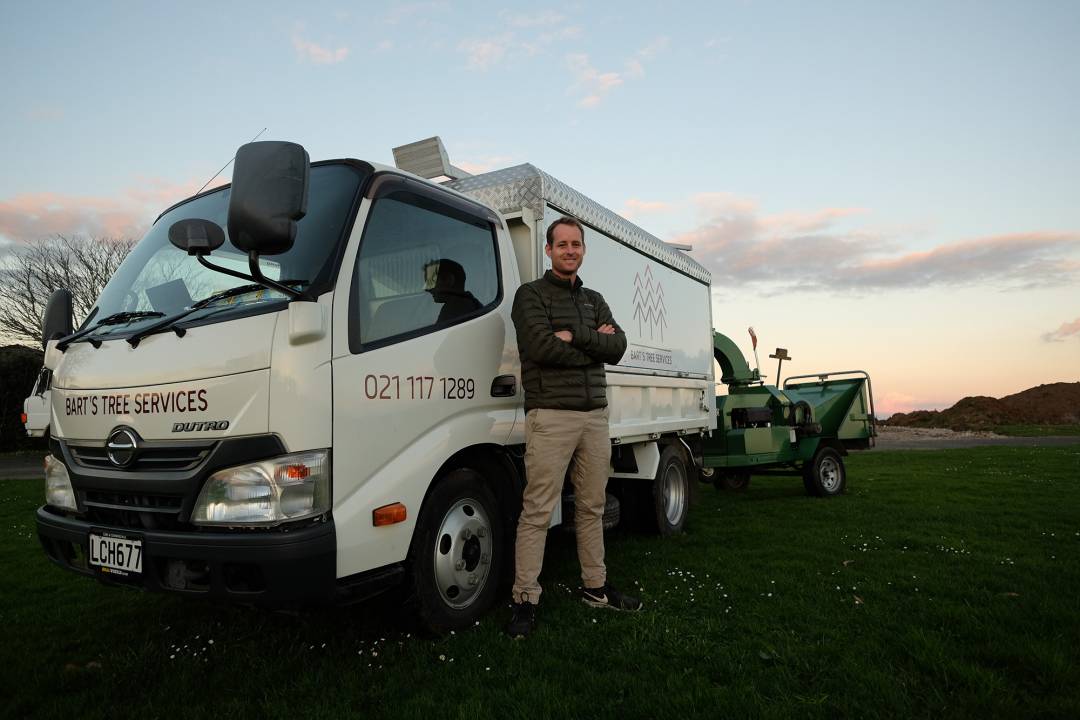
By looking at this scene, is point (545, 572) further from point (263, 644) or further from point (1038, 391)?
point (1038, 391)

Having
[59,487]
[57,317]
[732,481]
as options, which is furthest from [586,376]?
[732,481]

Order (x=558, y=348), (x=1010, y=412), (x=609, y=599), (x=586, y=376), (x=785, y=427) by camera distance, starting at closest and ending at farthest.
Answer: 1. (x=558, y=348)
2. (x=586, y=376)
3. (x=609, y=599)
4. (x=785, y=427)
5. (x=1010, y=412)

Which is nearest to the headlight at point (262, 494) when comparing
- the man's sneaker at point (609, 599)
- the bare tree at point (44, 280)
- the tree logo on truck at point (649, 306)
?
the man's sneaker at point (609, 599)

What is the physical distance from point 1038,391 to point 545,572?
43888 mm

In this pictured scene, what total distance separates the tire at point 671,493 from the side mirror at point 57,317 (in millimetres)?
4536

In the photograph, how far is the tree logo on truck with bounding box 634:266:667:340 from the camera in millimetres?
5886

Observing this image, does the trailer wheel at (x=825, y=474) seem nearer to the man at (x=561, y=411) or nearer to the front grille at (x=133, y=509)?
the man at (x=561, y=411)

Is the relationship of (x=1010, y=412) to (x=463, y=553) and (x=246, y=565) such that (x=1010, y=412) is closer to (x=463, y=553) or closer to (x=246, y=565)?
(x=463, y=553)

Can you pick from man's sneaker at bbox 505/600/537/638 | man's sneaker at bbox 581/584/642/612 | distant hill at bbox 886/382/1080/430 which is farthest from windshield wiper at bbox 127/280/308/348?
distant hill at bbox 886/382/1080/430

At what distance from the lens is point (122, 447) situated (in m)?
3.05

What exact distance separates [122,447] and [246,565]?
870 mm

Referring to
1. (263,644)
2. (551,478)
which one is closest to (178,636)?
(263,644)

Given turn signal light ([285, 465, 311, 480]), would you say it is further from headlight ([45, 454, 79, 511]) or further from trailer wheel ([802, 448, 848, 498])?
trailer wheel ([802, 448, 848, 498])

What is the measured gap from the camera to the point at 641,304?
5961 mm
